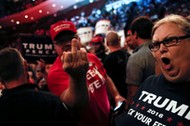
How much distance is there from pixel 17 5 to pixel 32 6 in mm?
1645

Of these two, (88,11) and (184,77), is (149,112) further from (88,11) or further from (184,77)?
(88,11)

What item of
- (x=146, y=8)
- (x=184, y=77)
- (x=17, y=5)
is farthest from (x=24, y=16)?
(x=184, y=77)

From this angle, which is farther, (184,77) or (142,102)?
(142,102)

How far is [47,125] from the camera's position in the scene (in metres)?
1.61

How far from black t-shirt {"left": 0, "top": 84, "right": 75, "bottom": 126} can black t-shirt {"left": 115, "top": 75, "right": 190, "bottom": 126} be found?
356 mm

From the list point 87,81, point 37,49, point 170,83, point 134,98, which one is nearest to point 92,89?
point 87,81

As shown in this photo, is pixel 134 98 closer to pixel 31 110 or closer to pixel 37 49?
pixel 31 110

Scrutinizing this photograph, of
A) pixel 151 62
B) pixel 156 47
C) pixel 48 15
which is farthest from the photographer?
pixel 48 15

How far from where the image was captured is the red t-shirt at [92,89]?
2072mm

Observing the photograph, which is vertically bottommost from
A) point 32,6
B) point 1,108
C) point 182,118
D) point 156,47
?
point 182,118

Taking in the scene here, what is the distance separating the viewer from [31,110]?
1.60m

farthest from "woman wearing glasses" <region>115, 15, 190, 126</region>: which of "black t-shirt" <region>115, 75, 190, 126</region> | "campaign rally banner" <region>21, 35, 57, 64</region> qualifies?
"campaign rally banner" <region>21, 35, 57, 64</region>

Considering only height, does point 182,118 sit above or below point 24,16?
below

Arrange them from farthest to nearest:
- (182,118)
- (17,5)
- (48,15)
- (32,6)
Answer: (48,15)
(17,5)
(32,6)
(182,118)
